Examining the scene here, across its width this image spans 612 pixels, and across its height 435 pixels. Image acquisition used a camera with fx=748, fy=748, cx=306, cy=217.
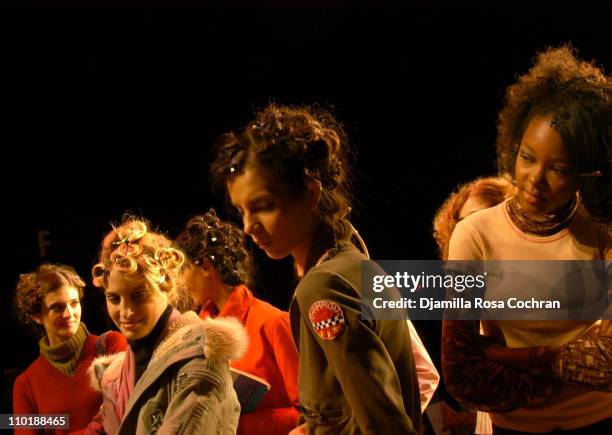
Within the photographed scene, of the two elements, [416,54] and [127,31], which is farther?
[127,31]

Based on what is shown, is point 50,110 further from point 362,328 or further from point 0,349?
point 362,328

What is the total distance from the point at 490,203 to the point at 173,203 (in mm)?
1004

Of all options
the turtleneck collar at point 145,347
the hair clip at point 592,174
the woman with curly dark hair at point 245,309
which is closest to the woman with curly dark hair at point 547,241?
the hair clip at point 592,174

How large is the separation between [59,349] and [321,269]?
1258 millimetres

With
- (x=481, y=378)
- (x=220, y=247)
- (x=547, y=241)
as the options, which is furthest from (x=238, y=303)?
(x=547, y=241)

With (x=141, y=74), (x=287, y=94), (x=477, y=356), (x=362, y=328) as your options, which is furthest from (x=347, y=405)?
(x=141, y=74)

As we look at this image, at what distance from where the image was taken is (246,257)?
234 centimetres

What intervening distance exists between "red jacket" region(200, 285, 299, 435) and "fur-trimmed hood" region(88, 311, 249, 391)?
0.23m

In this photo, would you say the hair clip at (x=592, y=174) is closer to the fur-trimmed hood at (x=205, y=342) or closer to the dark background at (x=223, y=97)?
the dark background at (x=223, y=97)

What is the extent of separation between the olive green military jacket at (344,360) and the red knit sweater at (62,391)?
1032 millimetres

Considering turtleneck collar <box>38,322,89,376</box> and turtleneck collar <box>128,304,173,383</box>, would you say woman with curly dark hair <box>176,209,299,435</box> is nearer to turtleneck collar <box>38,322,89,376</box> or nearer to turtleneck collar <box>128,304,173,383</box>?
turtleneck collar <box>128,304,173,383</box>

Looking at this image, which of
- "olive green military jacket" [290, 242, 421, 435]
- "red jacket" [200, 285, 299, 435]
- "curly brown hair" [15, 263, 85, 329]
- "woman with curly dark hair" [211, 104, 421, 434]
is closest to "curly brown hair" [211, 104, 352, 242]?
"woman with curly dark hair" [211, 104, 421, 434]

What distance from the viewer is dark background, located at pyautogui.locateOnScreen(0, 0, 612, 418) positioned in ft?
6.64

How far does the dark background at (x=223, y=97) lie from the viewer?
2.02m
